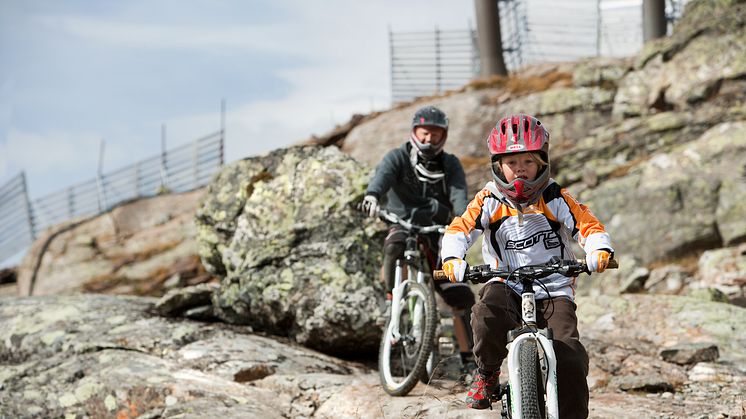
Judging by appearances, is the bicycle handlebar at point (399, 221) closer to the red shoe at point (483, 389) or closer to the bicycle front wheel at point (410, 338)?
the bicycle front wheel at point (410, 338)

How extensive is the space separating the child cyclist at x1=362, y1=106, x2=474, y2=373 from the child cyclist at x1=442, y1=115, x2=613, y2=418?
2.06m

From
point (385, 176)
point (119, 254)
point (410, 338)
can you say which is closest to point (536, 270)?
point (410, 338)

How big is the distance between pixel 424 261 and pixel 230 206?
3.84m

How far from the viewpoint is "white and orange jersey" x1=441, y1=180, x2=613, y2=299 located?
4312mm

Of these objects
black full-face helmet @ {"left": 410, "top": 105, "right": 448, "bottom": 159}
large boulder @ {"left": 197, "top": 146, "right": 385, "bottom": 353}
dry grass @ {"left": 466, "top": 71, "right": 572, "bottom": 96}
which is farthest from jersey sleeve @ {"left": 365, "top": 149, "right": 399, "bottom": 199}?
dry grass @ {"left": 466, "top": 71, "right": 572, "bottom": 96}

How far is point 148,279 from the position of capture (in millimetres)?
14789

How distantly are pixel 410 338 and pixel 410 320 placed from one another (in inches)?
9.2

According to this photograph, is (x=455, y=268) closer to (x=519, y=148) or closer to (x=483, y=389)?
(x=519, y=148)

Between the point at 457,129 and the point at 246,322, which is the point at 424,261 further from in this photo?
the point at 457,129

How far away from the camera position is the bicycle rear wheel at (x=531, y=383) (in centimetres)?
376

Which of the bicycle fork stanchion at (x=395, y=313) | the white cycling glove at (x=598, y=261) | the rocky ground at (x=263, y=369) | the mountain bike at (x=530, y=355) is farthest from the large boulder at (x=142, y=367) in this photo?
the white cycling glove at (x=598, y=261)

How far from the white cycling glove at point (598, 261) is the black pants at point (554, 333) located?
0.44 meters

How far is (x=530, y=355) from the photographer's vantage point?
384 centimetres

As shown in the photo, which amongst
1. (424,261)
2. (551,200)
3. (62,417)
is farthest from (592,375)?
(62,417)
